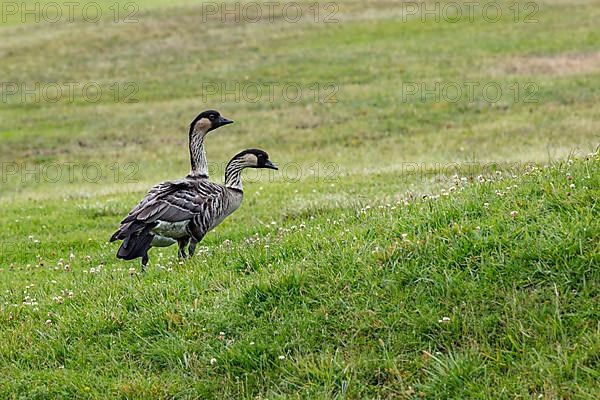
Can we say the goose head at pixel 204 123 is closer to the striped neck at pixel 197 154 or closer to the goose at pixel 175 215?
the striped neck at pixel 197 154

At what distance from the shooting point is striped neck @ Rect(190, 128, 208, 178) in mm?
11414

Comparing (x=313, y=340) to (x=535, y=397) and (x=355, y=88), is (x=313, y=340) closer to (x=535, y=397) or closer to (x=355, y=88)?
(x=535, y=397)

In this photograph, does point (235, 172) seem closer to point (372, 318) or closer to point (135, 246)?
point (135, 246)

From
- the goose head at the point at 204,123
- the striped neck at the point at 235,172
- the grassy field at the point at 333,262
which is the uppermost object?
the goose head at the point at 204,123

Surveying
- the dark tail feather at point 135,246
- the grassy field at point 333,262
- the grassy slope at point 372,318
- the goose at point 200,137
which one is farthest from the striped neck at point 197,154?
the grassy slope at point 372,318

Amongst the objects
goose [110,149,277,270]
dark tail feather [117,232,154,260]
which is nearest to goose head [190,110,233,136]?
goose [110,149,277,270]

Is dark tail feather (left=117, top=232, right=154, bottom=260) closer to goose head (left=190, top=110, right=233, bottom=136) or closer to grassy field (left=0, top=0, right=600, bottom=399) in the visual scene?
grassy field (left=0, top=0, right=600, bottom=399)

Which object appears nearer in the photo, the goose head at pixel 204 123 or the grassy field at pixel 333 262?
the grassy field at pixel 333 262

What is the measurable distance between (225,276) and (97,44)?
140 ft

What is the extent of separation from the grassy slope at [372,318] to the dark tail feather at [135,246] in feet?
2.71

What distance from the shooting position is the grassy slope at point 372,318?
6.07 metres

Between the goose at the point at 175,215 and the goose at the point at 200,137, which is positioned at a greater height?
the goose at the point at 200,137

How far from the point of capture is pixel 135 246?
9148 mm

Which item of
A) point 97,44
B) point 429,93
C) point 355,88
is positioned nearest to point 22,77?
point 97,44
